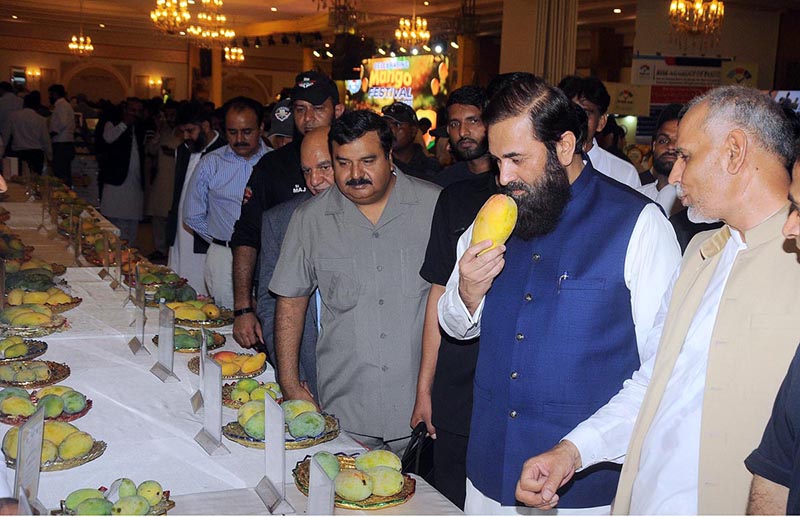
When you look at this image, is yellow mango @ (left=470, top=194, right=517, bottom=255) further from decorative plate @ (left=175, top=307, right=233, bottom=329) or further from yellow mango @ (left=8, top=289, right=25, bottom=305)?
yellow mango @ (left=8, top=289, right=25, bottom=305)

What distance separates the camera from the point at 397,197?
250cm

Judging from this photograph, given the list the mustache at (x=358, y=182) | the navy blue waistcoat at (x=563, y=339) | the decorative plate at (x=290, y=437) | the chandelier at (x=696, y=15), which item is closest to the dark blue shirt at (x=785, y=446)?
the navy blue waistcoat at (x=563, y=339)

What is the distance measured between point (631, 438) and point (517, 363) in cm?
30

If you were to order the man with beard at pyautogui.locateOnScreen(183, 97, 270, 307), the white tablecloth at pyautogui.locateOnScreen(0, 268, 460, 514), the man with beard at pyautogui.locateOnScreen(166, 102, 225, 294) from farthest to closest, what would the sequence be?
the man with beard at pyautogui.locateOnScreen(166, 102, 225, 294), the man with beard at pyautogui.locateOnScreen(183, 97, 270, 307), the white tablecloth at pyautogui.locateOnScreen(0, 268, 460, 514)

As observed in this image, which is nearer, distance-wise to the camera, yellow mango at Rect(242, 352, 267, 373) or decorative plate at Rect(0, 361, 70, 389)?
decorative plate at Rect(0, 361, 70, 389)

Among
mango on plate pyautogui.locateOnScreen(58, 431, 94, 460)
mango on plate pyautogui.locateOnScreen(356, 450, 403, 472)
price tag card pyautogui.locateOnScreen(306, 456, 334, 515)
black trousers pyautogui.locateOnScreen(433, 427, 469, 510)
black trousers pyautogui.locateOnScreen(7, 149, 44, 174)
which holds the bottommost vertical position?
black trousers pyautogui.locateOnScreen(433, 427, 469, 510)

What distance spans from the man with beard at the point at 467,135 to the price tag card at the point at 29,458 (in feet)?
6.84

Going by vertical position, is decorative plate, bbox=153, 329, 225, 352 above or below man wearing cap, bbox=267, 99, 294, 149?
below

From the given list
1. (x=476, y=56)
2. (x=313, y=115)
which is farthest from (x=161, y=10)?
(x=313, y=115)

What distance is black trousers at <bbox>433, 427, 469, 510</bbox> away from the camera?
2336mm

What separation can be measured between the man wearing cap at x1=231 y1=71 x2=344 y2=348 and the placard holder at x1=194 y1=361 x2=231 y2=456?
130cm

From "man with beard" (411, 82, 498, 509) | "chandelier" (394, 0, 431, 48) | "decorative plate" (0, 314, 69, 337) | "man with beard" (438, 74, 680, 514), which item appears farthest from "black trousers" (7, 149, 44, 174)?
"man with beard" (438, 74, 680, 514)

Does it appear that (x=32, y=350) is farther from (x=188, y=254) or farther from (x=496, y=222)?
(x=188, y=254)

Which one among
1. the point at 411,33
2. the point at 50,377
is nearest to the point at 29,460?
the point at 50,377
